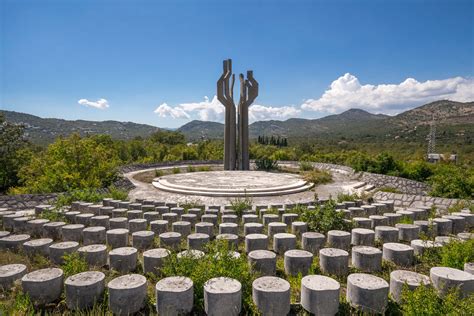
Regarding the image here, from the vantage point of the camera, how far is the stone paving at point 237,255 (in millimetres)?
3146

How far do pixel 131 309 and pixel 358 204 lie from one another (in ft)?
23.5

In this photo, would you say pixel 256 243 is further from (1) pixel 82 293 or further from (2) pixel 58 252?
(2) pixel 58 252

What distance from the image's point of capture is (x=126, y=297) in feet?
10.5

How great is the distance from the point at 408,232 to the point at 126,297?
5.13 meters

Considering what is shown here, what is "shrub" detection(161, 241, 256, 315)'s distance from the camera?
3346 millimetres

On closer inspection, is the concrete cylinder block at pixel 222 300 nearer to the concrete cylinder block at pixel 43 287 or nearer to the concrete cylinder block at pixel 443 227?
the concrete cylinder block at pixel 43 287

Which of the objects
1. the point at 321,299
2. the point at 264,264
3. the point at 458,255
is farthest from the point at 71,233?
the point at 458,255

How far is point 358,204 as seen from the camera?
858 centimetres

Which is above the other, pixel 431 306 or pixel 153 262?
pixel 431 306

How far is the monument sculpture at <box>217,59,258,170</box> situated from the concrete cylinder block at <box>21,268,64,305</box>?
617 inches

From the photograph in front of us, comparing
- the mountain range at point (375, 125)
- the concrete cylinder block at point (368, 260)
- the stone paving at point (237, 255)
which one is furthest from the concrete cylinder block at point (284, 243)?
the mountain range at point (375, 125)

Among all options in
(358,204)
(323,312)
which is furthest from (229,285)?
(358,204)

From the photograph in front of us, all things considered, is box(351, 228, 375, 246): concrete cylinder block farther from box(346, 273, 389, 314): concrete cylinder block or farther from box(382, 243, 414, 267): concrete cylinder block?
box(346, 273, 389, 314): concrete cylinder block

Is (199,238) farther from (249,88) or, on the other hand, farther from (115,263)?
(249,88)
